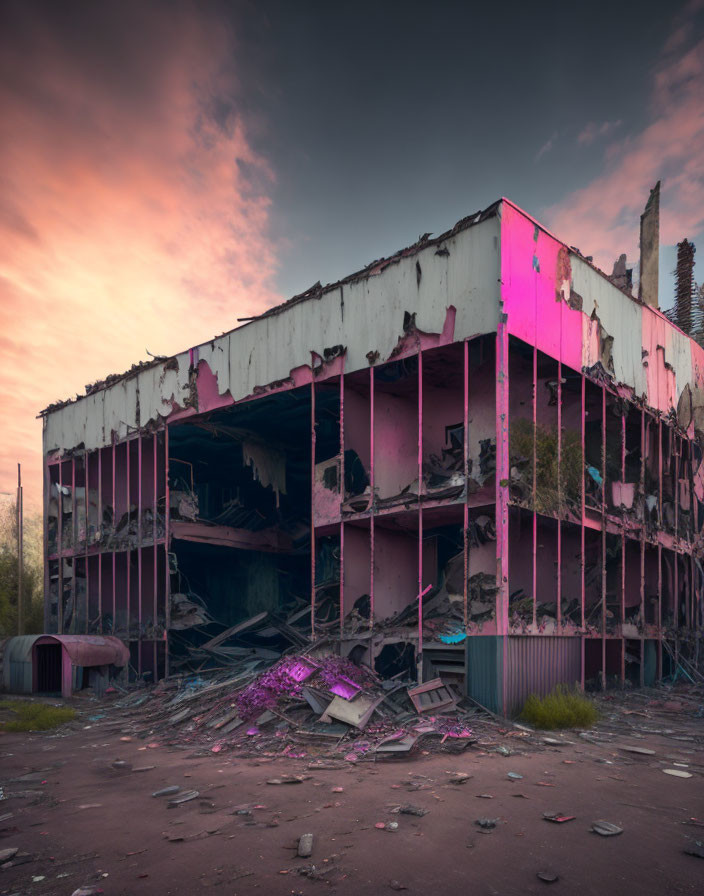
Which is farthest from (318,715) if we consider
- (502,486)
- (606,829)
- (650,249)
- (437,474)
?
(650,249)

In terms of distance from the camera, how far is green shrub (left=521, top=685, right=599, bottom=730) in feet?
32.0

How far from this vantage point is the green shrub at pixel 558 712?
32.0 feet

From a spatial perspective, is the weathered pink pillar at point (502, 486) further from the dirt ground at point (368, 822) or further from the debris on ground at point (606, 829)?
the debris on ground at point (606, 829)

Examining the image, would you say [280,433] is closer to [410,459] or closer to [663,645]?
[410,459]

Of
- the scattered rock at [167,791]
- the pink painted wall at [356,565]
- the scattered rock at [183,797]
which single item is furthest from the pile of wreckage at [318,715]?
the scattered rock at [183,797]

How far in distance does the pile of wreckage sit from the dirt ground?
0.49 m

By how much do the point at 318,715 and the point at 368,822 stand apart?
14.0ft

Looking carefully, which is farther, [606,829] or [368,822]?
[368,822]

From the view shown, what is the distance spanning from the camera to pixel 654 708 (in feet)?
38.9

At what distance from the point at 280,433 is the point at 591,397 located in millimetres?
8284

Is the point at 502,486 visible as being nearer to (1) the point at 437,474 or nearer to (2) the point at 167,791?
(1) the point at 437,474

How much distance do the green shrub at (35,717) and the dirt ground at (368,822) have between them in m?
3.39

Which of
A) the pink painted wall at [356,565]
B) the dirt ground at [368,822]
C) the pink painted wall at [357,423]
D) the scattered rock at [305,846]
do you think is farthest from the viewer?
the pink painted wall at [357,423]

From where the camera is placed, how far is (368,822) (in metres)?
5.69
